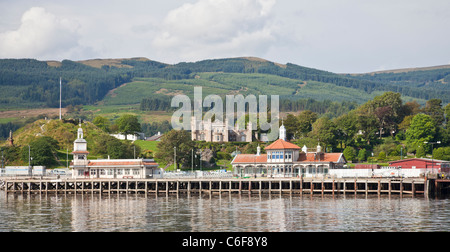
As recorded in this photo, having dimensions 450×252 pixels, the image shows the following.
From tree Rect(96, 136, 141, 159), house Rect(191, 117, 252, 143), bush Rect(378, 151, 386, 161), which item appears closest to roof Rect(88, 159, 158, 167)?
tree Rect(96, 136, 141, 159)

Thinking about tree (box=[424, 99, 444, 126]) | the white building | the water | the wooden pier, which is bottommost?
the water

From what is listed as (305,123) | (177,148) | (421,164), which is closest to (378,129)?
(305,123)

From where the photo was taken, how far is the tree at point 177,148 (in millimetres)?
147750

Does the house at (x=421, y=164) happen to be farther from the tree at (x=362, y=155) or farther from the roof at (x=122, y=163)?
the roof at (x=122, y=163)

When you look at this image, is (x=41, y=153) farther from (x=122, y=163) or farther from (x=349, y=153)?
(x=349, y=153)

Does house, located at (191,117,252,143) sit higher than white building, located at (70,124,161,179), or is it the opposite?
house, located at (191,117,252,143)

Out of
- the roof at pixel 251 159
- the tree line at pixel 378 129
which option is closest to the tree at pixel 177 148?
the roof at pixel 251 159

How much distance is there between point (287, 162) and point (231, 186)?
37.7 feet

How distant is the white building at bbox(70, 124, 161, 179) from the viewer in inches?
4658

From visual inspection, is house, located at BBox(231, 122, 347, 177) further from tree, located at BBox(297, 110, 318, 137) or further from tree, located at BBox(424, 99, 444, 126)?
tree, located at BBox(424, 99, 444, 126)

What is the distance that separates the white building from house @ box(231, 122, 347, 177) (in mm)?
16125

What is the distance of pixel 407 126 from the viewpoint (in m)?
180

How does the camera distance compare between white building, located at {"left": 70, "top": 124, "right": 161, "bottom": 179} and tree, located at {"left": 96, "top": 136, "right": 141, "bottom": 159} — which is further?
tree, located at {"left": 96, "top": 136, "right": 141, "bottom": 159}
